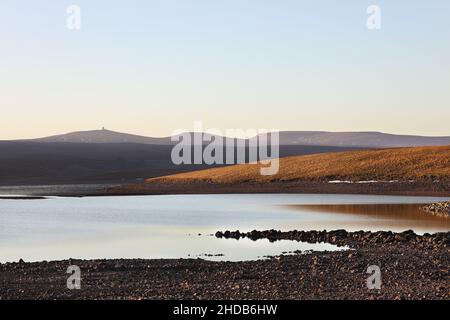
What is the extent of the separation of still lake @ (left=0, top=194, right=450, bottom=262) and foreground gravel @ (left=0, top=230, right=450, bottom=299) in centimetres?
252

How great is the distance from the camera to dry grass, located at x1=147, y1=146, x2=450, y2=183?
74.8 m

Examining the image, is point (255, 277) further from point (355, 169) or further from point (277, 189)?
point (355, 169)

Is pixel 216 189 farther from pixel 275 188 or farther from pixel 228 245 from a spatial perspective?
pixel 228 245

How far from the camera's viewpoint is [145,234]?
105 ft

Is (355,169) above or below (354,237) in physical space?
below

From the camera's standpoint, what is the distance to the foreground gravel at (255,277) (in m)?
16.3

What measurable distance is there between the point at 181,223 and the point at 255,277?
1818cm

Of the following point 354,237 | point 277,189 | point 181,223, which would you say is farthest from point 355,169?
point 354,237

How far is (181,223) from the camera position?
3719 centimetres

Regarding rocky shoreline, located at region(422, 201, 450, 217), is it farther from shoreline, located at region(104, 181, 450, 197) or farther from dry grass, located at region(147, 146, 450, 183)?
dry grass, located at region(147, 146, 450, 183)

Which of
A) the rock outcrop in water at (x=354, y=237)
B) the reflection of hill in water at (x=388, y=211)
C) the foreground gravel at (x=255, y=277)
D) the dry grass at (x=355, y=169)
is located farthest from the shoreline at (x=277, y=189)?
the foreground gravel at (x=255, y=277)

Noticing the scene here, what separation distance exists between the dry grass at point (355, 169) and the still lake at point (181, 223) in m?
16.8
